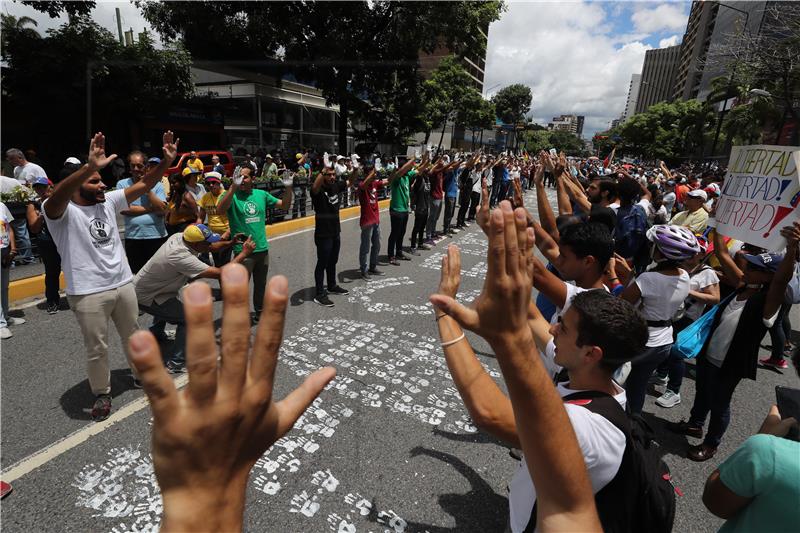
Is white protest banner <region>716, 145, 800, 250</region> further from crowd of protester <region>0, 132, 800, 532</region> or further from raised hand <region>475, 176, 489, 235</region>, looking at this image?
raised hand <region>475, 176, 489, 235</region>

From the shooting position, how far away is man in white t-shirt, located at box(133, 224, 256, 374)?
363 cm

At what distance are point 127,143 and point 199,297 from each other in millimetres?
24182

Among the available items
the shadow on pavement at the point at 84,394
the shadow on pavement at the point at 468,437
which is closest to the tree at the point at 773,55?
the shadow on pavement at the point at 468,437

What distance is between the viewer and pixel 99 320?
3.24m

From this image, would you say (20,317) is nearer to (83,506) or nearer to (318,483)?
(83,506)

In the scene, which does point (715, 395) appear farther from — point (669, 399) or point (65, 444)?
point (65, 444)

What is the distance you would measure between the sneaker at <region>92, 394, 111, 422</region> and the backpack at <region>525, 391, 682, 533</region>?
3.60 m

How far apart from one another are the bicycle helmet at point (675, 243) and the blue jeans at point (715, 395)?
1.13 meters

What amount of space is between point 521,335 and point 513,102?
91.9m

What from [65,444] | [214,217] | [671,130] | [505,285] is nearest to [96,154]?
[65,444]

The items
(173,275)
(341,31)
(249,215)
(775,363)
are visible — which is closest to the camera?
(173,275)

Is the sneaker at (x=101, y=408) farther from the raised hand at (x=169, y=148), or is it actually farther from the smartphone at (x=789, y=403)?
the smartphone at (x=789, y=403)

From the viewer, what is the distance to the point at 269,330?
85 centimetres

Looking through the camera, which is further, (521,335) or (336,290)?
(336,290)
